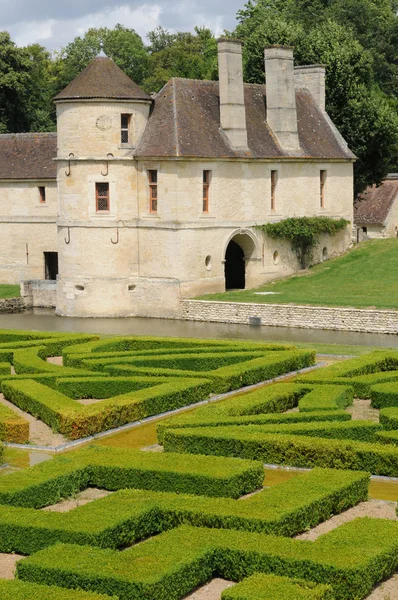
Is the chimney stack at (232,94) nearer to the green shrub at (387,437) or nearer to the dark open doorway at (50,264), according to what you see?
the dark open doorway at (50,264)

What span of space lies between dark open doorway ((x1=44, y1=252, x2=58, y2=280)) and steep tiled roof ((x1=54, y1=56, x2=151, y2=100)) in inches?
402

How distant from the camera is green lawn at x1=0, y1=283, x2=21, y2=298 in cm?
4638

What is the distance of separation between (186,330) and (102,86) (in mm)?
9822

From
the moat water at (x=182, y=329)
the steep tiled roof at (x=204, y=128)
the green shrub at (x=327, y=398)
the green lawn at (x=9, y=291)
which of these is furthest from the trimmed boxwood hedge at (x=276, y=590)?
the green lawn at (x=9, y=291)

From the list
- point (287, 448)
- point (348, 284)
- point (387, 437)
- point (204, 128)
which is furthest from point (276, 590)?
point (204, 128)

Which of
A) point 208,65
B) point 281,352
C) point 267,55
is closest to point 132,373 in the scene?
point 281,352

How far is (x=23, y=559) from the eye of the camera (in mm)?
13680

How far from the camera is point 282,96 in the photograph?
46.0 m

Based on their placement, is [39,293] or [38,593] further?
[39,293]

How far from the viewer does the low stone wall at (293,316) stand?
37094mm

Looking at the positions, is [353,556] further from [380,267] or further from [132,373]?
[380,267]

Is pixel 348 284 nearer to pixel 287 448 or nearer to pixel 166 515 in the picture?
pixel 287 448

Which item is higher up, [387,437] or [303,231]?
[303,231]

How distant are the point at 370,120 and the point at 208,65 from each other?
20026mm
